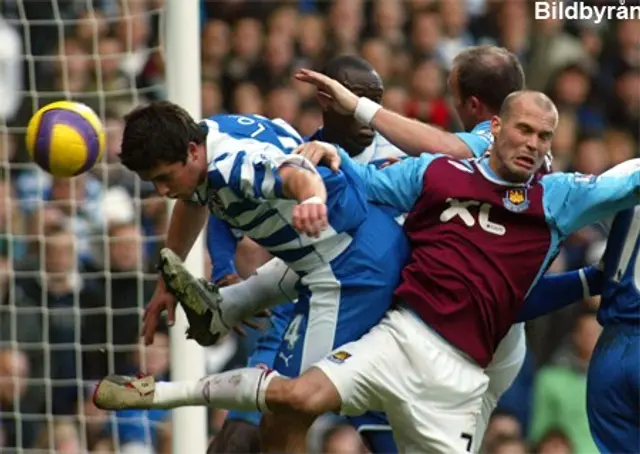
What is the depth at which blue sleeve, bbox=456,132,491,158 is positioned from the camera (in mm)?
5965

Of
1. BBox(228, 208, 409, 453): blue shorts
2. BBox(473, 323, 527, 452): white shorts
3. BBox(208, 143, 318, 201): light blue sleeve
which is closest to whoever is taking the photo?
BBox(208, 143, 318, 201): light blue sleeve

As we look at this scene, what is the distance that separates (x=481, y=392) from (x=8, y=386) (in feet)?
12.3

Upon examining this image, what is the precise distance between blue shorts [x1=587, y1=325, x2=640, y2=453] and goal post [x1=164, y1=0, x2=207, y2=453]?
186 centimetres

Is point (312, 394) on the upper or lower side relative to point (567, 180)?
lower

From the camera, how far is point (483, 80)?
6223 millimetres

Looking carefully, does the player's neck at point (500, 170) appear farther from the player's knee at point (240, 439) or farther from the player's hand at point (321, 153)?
the player's knee at point (240, 439)

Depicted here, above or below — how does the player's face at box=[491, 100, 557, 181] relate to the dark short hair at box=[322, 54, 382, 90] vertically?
above

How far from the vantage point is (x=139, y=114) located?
5.48 meters

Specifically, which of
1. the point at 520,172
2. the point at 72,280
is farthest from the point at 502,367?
the point at 72,280

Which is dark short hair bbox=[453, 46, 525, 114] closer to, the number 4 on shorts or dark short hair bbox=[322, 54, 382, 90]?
dark short hair bbox=[322, 54, 382, 90]

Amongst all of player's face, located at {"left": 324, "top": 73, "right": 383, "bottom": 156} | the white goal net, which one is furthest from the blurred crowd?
player's face, located at {"left": 324, "top": 73, "right": 383, "bottom": 156}

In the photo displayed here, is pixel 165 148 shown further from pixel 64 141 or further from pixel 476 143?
pixel 476 143

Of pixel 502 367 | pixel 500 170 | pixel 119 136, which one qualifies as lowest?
pixel 119 136

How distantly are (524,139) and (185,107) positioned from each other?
1.83 metres
